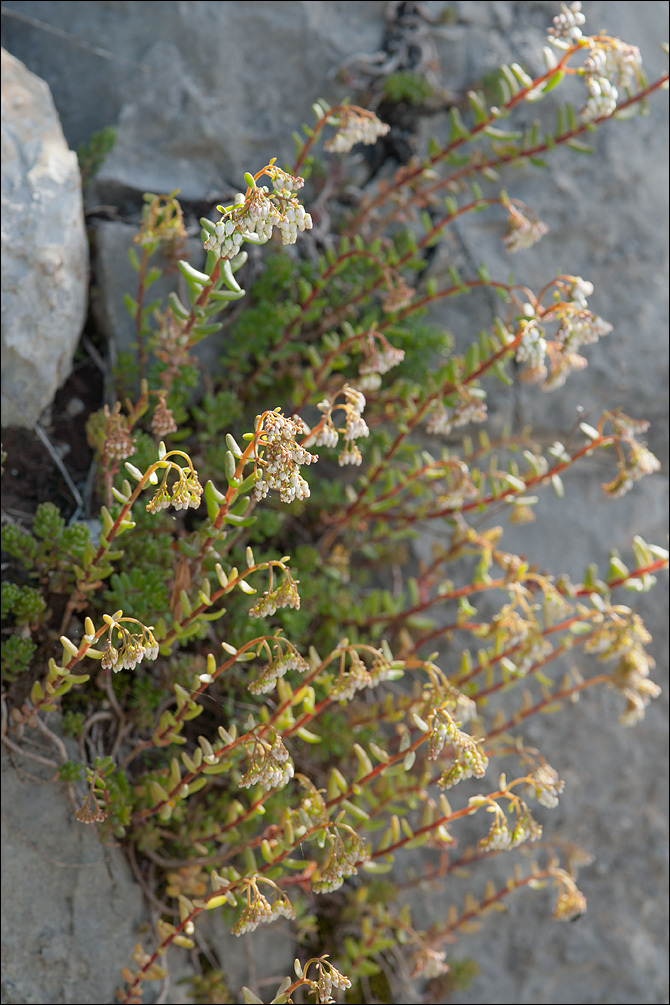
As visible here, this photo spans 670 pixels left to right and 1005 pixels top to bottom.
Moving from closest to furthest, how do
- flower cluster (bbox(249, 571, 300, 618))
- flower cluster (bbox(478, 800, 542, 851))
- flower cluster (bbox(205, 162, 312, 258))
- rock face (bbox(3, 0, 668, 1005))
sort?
flower cluster (bbox(205, 162, 312, 258)) < flower cluster (bbox(249, 571, 300, 618)) < flower cluster (bbox(478, 800, 542, 851)) < rock face (bbox(3, 0, 668, 1005))

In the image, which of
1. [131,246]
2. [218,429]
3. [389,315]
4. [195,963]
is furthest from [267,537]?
[195,963]

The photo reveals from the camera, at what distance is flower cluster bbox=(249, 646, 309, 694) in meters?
1.84

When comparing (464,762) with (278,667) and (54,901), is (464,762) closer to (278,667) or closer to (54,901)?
(278,667)

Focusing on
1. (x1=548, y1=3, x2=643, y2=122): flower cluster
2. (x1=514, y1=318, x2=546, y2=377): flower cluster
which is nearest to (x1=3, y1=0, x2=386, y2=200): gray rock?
(x1=548, y1=3, x2=643, y2=122): flower cluster

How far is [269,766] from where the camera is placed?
5.75 feet

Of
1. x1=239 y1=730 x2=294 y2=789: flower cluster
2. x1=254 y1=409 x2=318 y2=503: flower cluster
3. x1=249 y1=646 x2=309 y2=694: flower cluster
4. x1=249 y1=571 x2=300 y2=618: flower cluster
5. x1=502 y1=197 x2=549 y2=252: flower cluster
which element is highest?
x1=502 y1=197 x2=549 y2=252: flower cluster

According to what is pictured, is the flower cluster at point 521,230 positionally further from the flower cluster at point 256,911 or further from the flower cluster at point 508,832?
the flower cluster at point 256,911

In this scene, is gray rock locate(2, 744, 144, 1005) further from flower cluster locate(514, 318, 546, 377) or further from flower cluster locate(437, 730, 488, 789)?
flower cluster locate(514, 318, 546, 377)

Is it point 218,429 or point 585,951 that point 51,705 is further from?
point 585,951

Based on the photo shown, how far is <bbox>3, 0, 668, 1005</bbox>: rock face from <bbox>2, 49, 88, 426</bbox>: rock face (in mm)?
231

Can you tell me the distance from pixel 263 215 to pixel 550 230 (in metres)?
2.11

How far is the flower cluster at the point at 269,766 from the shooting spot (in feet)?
5.74

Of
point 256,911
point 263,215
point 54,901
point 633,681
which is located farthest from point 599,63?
point 54,901

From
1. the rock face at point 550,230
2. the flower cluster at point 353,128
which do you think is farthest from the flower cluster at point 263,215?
the rock face at point 550,230
